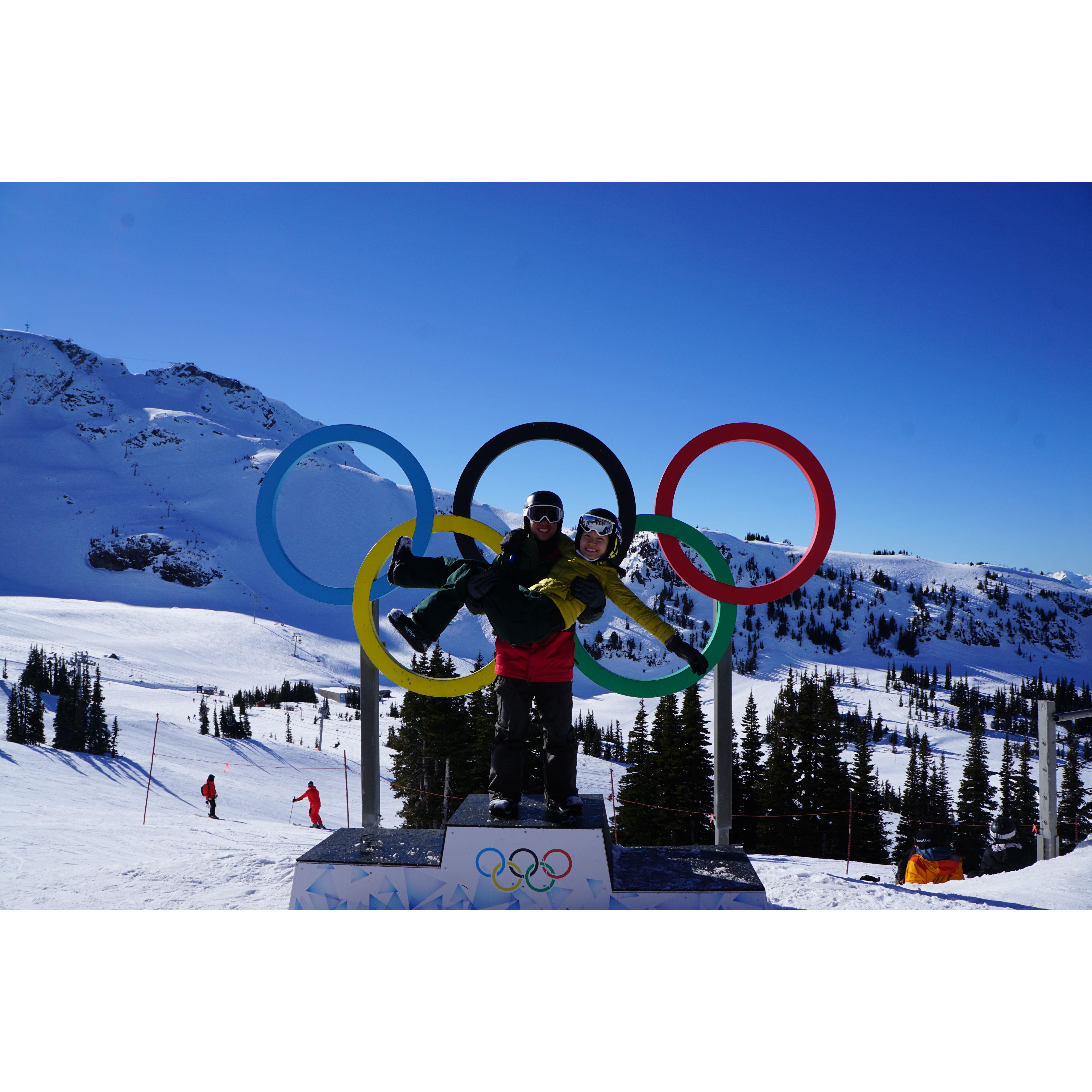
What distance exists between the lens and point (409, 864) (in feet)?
15.2

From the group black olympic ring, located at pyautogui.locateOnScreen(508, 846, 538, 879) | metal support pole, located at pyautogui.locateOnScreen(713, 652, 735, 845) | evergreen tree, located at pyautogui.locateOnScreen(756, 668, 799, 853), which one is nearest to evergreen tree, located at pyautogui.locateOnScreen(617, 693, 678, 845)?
evergreen tree, located at pyautogui.locateOnScreen(756, 668, 799, 853)

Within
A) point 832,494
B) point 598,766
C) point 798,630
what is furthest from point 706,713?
point 798,630

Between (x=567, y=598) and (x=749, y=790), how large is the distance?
2147cm

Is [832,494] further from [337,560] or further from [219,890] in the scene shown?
[337,560]

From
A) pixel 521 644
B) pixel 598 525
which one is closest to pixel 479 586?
pixel 521 644

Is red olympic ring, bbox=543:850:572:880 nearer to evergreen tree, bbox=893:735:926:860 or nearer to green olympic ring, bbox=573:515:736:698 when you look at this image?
green olympic ring, bbox=573:515:736:698

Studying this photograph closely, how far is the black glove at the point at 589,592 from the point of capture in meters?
4.80

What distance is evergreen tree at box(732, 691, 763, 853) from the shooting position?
2319 centimetres

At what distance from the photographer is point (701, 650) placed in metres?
5.97

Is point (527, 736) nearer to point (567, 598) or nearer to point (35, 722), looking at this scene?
point (567, 598)

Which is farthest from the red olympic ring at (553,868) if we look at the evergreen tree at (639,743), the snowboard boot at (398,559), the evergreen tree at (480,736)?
the evergreen tree at (639,743)

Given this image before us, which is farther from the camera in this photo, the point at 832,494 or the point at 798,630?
the point at 798,630

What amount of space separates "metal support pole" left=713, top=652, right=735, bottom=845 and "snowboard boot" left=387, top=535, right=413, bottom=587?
9.13 feet

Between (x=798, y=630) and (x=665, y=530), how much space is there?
188599 mm
